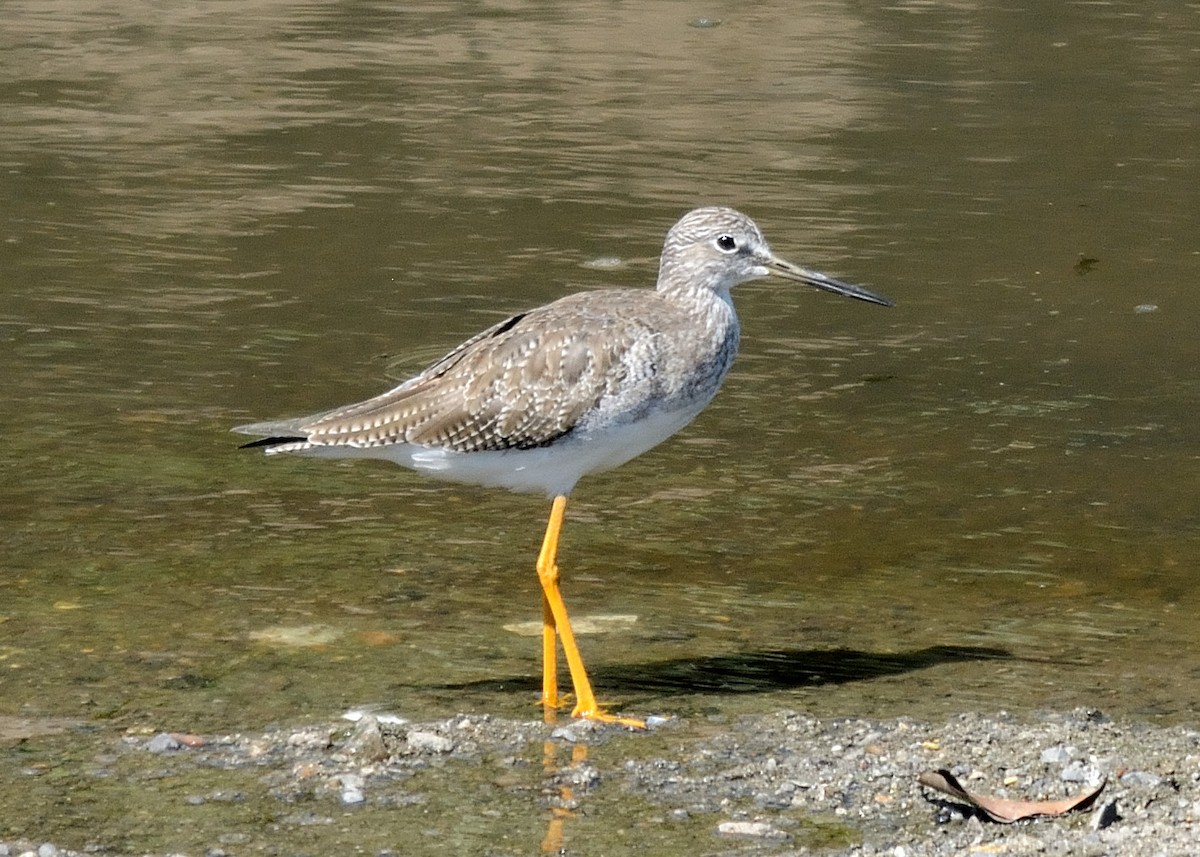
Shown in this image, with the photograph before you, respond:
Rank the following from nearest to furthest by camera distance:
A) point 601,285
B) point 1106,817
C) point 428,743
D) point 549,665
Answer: point 1106,817 → point 428,743 → point 549,665 → point 601,285

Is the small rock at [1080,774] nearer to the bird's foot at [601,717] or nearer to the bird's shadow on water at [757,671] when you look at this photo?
the bird's shadow on water at [757,671]

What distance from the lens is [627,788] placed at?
562 cm

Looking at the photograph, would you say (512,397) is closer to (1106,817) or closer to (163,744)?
(163,744)

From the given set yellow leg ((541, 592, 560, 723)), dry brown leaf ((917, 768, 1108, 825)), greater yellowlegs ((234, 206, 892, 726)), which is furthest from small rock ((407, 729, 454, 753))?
dry brown leaf ((917, 768, 1108, 825))

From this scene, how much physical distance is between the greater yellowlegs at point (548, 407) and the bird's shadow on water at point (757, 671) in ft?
0.69

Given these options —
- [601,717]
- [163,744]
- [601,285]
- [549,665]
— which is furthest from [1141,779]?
[601,285]

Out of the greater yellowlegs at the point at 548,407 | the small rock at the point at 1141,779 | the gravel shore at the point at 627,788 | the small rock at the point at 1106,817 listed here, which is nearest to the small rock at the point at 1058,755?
the gravel shore at the point at 627,788

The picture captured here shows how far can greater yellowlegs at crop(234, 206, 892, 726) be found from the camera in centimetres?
656

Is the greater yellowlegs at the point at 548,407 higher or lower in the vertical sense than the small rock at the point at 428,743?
higher

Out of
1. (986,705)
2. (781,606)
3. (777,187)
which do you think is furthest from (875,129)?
(986,705)

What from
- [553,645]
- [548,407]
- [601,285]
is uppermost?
[548,407]

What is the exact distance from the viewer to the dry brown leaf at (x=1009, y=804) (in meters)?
5.23

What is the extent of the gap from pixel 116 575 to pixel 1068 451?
4.29 m

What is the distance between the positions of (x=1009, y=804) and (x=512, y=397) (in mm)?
2238
